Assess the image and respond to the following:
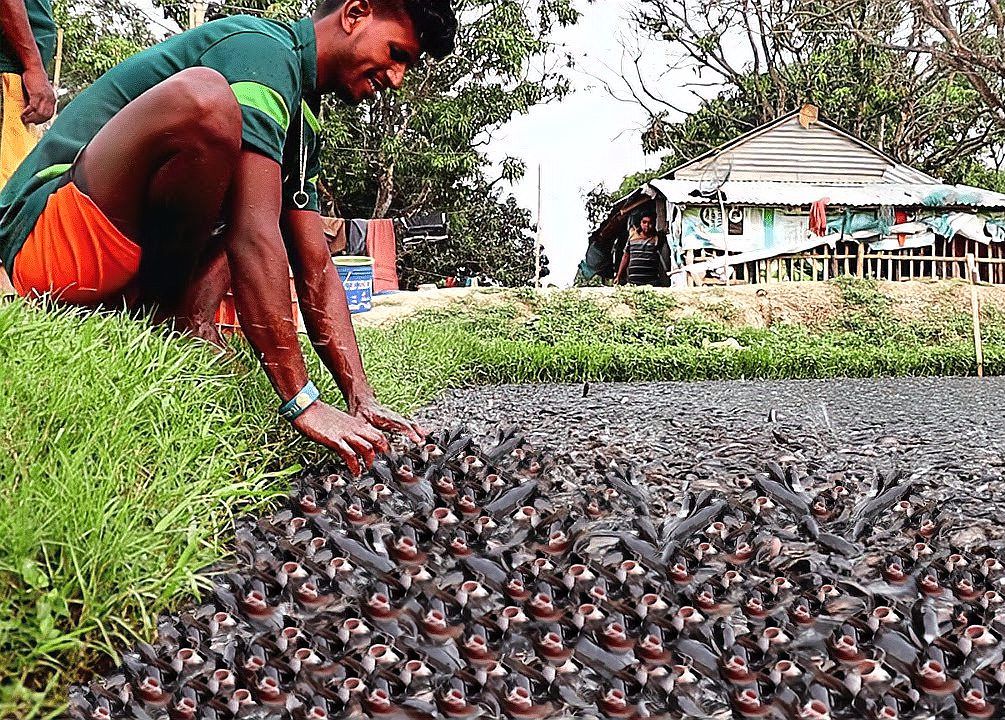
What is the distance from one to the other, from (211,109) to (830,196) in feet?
57.8

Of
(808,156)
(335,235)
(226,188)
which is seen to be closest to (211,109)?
(226,188)

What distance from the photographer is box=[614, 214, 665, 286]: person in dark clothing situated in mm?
18453

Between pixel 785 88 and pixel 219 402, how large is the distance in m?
24.3

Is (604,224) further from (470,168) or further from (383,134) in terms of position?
(383,134)

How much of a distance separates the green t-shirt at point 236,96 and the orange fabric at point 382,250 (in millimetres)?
14583

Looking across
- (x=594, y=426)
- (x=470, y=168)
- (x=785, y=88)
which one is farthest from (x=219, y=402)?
(x=785, y=88)

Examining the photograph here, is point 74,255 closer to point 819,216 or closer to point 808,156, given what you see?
point 819,216

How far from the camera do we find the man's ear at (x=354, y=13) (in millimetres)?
2262

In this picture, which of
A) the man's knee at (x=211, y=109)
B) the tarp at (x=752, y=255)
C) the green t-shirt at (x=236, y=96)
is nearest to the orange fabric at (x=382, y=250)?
the tarp at (x=752, y=255)

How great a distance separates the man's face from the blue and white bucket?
25.0ft

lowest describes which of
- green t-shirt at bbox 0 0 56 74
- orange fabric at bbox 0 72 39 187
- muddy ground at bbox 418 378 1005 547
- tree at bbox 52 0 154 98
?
muddy ground at bbox 418 378 1005 547

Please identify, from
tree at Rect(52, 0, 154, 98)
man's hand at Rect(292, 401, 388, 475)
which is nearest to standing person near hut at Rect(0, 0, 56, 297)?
man's hand at Rect(292, 401, 388, 475)

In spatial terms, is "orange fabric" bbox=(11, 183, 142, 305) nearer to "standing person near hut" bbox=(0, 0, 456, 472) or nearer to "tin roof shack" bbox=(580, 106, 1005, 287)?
"standing person near hut" bbox=(0, 0, 456, 472)

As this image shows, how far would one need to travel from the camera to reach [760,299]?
13.2 metres
